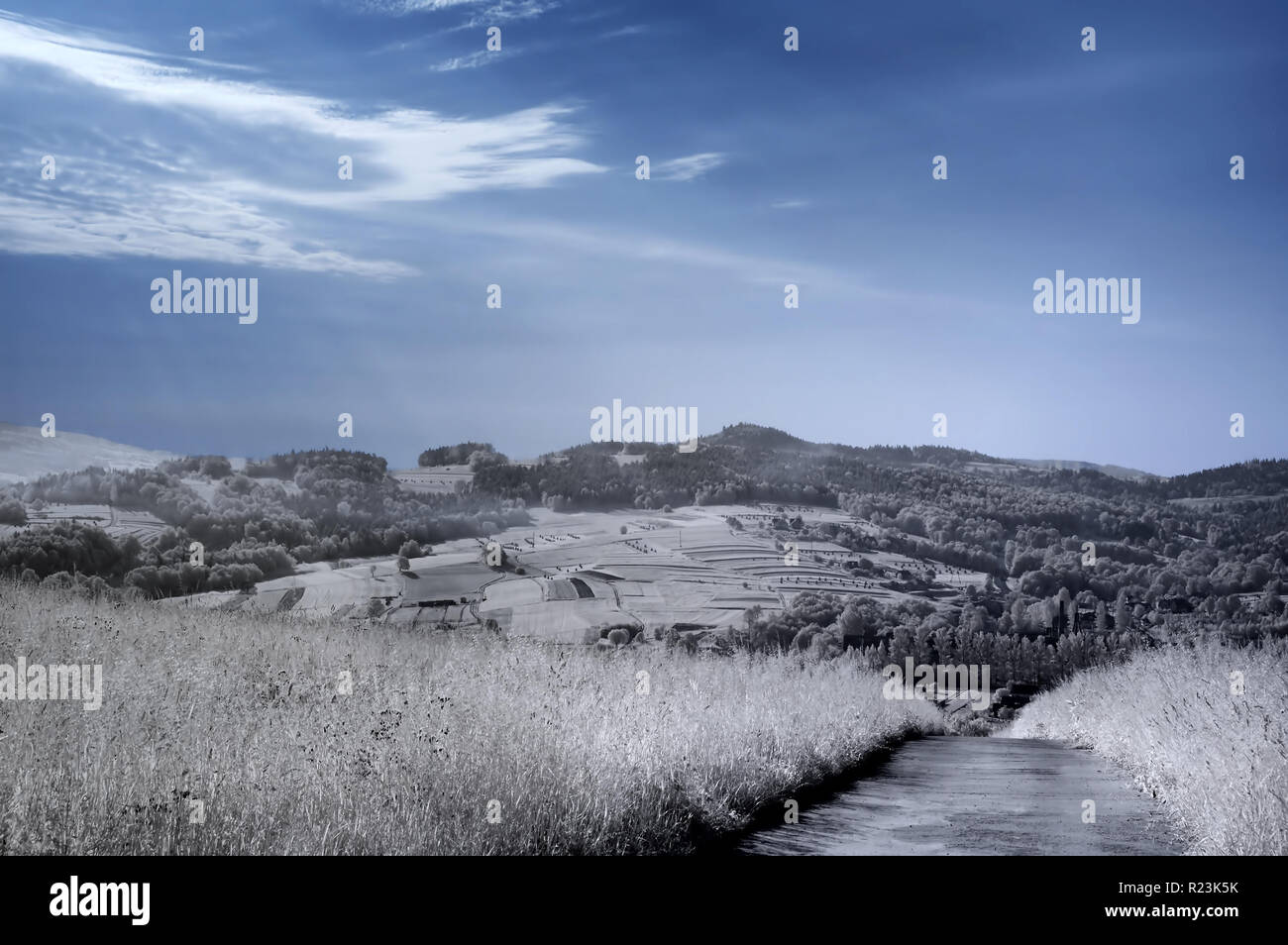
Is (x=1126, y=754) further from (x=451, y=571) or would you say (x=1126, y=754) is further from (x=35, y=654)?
(x=451, y=571)

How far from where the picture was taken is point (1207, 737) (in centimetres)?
1051

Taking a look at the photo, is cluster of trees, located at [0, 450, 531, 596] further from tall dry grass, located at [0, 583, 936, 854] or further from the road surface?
the road surface

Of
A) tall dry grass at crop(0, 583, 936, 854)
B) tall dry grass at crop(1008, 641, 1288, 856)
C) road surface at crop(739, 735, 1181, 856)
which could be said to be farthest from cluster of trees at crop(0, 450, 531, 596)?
tall dry grass at crop(1008, 641, 1288, 856)

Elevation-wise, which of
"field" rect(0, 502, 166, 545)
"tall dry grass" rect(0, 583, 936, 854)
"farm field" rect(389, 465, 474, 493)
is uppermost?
"farm field" rect(389, 465, 474, 493)

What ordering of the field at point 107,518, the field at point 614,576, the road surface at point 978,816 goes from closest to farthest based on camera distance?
1. the road surface at point 978,816
2. the field at point 107,518
3. the field at point 614,576

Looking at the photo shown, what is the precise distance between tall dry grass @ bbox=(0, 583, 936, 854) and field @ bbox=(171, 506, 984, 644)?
14633mm

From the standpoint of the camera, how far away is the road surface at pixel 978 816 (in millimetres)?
8070

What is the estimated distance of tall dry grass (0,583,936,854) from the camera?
620 centimetres

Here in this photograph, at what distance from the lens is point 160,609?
16312mm

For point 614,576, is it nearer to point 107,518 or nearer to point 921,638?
point 921,638

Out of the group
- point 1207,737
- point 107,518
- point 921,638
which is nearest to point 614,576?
point 921,638

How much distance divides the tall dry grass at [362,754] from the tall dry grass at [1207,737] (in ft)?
12.8

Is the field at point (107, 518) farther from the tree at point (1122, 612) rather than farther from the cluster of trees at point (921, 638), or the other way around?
the tree at point (1122, 612)

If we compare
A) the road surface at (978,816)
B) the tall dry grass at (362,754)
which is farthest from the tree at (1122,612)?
the tall dry grass at (362,754)
